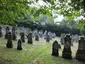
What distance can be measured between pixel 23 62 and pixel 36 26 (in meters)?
38.2

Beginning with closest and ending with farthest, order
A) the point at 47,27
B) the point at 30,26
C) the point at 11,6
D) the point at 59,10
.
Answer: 1. the point at 11,6
2. the point at 59,10
3. the point at 30,26
4. the point at 47,27

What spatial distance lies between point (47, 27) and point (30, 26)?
22.6 ft

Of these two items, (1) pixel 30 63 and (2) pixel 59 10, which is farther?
(2) pixel 59 10

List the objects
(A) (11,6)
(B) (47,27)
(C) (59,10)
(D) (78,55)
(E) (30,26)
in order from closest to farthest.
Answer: (A) (11,6), (D) (78,55), (C) (59,10), (E) (30,26), (B) (47,27)

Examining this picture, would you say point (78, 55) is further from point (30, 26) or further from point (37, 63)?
point (30, 26)

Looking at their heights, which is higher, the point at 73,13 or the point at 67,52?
the point at 73,13

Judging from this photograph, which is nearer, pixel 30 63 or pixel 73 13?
pixel 30 63

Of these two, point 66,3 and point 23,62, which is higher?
point 66,3

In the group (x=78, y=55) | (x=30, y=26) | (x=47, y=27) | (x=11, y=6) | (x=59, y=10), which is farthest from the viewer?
(x=47, y=27)

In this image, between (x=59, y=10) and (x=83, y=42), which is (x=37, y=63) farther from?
(x=59, y=10)

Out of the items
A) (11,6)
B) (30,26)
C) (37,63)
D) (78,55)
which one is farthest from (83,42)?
(30,26)

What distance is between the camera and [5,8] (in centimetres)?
1281

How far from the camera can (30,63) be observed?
12727 millimetres

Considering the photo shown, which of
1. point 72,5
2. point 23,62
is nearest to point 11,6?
point 23,62
